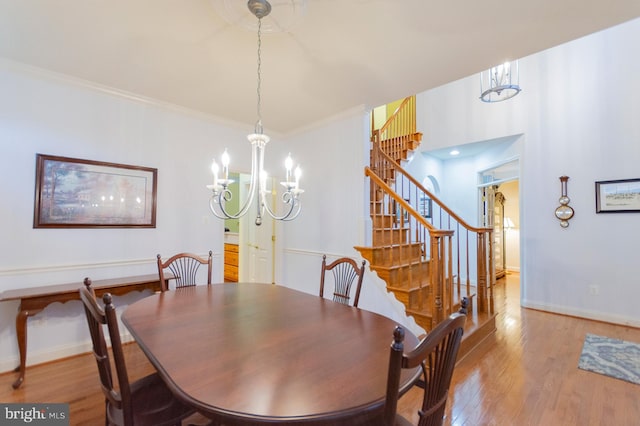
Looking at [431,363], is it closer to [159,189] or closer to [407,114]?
[159,189]

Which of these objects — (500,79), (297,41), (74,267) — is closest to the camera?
(297,41)

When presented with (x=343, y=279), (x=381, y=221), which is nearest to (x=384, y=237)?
(x=381, y=221)

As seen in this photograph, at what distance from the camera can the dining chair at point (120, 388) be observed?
3.48 ft

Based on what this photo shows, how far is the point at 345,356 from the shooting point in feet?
3.77

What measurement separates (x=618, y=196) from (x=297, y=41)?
174 inches

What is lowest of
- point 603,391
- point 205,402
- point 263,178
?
point 603,391

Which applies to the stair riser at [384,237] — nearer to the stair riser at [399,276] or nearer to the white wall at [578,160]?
the stair riser at [399,276]

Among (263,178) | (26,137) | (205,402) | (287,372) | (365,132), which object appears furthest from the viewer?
(365,132)

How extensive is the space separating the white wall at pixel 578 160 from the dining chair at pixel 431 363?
14.2 feet

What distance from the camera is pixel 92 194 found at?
9.16ft

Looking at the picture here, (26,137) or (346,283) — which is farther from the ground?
Result: (26,137)

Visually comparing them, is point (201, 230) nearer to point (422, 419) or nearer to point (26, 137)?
point (26, 137)

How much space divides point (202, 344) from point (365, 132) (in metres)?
2.75

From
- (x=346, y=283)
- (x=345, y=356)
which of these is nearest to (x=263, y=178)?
(x=346, y=283)
